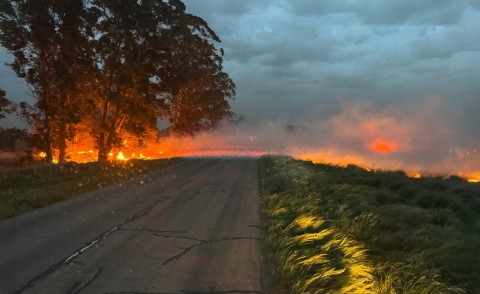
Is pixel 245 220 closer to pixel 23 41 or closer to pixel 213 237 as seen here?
pixel 213 237

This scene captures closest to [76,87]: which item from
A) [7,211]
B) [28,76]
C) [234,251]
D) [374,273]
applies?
[28,76]

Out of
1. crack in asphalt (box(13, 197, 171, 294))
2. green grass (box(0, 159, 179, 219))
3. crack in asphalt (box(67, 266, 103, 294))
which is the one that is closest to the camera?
crack in asphalt (box(67, 266, 103, 294))

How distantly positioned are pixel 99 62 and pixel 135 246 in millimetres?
30599

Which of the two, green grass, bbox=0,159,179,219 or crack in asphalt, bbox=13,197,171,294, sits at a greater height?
green grass, bbox=0,159,179,219

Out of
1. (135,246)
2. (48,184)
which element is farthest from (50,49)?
(135,246)

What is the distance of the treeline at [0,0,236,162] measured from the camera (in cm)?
3177

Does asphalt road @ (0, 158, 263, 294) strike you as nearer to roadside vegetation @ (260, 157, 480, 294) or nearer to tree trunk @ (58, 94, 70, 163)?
roadside vegetation @ (260, 157, 480, 294)

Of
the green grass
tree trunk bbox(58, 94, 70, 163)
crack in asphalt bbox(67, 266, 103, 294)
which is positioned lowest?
crack in asphalt bbox(67, 266, 103, 294)

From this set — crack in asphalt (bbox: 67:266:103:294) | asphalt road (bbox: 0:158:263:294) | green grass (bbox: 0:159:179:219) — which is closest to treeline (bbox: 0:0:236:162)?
green grass (bbox: 0:159:179:219)

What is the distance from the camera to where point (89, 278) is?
6.73 m

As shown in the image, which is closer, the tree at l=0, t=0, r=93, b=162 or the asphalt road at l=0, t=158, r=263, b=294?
the asphalt road at l=0, t=158, r=263, b=294

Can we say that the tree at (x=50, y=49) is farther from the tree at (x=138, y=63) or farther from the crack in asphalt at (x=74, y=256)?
the crack in asphalt at (x=74, y=256)

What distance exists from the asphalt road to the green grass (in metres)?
0.84

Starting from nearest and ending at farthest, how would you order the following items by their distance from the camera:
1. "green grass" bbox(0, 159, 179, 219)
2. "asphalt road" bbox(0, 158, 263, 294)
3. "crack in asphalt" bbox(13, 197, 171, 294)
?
"crack in asphalt" bbox(13, 197, 171, 294)
"asphalt road" bbox(0, 158, 263, 294)
"green grass" bbox(0, 159, 179, 219)
